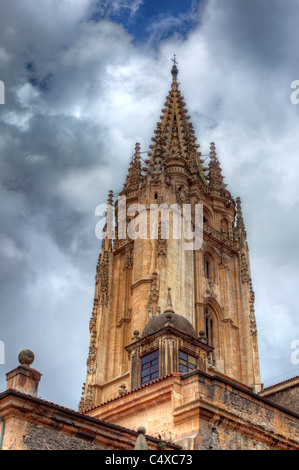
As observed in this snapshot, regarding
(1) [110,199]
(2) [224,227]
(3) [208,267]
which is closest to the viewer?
(3) [208,267]

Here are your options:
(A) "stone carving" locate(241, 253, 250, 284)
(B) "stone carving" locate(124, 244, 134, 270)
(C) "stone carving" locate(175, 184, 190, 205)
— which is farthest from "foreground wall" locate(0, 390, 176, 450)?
(A) "stone carving" locate(241, 253, 250, 284)

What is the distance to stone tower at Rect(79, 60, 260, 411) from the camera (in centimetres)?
4109

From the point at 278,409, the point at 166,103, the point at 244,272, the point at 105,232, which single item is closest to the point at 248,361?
the point at 244,272

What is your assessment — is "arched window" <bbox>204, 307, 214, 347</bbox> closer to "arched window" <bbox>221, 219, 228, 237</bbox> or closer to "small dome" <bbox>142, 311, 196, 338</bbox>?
"arched window" <bbox>221, 219, 228, 237</bbox>

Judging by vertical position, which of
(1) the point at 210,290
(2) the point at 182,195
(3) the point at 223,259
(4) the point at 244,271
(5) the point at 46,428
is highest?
(2) the point at 182,195

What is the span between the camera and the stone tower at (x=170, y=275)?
135 feet

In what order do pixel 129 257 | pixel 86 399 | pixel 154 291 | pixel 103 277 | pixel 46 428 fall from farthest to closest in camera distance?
pixel 103 277 → pixel 129 257 → pixel 86 399 → pixel 154 291 → pixel 46 428

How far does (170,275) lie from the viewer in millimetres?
41438

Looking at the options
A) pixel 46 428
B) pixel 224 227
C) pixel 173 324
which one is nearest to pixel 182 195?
pixel 224 227

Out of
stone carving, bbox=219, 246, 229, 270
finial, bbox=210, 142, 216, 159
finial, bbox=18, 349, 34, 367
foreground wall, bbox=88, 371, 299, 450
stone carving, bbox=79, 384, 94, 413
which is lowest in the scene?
foreground wall, bbox=88, 371, 299, 450

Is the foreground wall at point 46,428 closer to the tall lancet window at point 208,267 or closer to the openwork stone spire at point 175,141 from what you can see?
the tall lancet window at point 208,267

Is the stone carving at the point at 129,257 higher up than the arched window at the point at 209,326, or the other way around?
the stone carving at the point at 129,257

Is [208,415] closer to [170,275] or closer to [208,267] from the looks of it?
[170,275]

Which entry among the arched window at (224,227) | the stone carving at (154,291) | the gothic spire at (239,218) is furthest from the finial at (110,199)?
the stone carving at (154,291)
